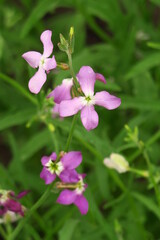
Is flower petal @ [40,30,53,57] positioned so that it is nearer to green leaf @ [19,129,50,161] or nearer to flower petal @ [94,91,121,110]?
flower petal @ [94,91,121,110]

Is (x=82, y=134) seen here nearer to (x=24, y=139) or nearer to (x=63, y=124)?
(x=63, y=124)

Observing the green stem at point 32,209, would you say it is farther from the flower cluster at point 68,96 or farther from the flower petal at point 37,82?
the flower petal at point 37,82

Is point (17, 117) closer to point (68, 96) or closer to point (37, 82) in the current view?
point (68, 96)

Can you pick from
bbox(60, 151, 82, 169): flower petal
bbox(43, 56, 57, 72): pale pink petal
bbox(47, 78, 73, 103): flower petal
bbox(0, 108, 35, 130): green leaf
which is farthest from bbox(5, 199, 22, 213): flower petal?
bbox(0, 108, 35, 130): green leaf

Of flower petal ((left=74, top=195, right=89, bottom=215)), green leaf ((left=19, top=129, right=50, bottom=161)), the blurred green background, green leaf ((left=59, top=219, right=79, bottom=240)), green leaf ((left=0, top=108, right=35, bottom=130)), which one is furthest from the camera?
green leaf ((left=19, top=129, right=50, bottom=161))

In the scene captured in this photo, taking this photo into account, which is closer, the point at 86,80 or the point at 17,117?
the point at 86,80

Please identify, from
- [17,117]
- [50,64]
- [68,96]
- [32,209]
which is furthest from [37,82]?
[17,117]
